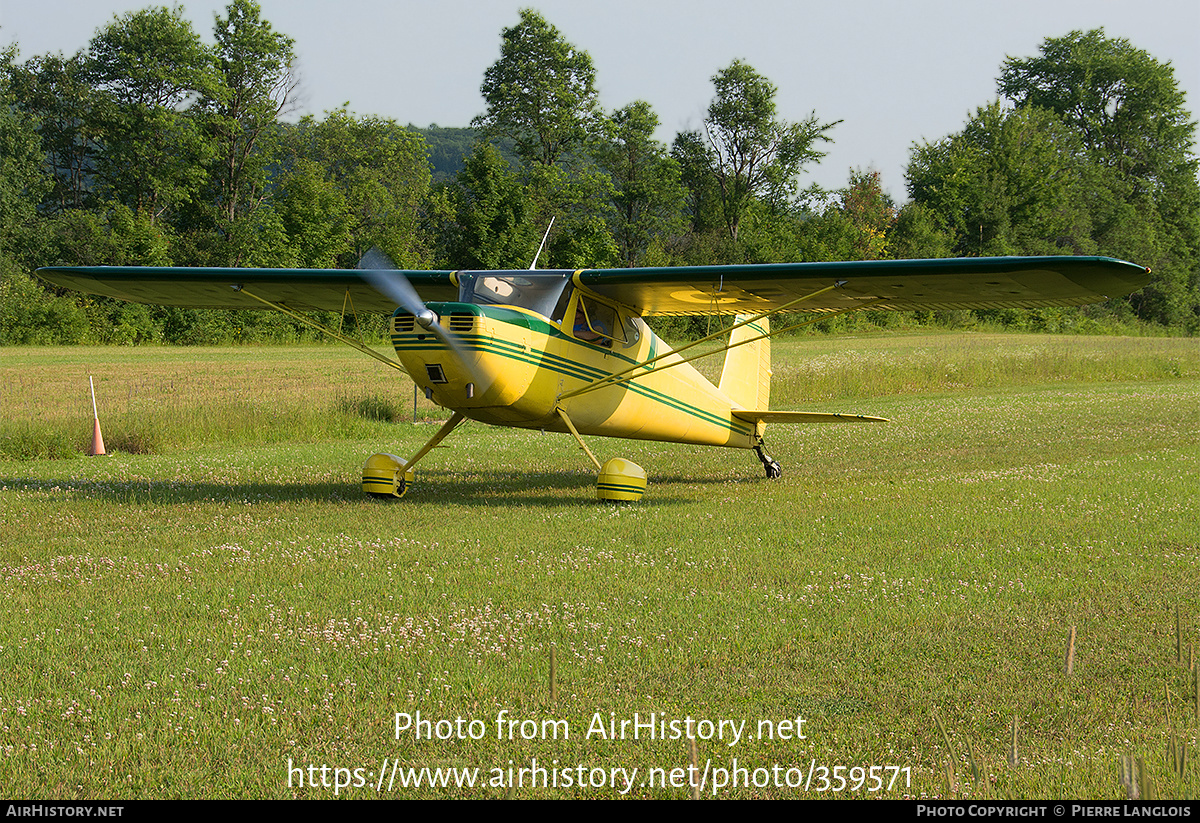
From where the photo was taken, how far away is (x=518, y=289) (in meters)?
10.7

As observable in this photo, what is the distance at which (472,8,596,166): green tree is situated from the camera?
60.9m

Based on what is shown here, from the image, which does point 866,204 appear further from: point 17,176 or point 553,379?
point 553,379

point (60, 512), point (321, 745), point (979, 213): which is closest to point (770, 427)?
point (60, 512)

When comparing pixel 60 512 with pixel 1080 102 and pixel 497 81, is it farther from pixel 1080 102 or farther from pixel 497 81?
pixel 1080 102

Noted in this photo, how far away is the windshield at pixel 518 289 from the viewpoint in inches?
413

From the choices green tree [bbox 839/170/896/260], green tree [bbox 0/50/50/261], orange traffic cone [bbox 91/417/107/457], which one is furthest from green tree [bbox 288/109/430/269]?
orange traffic cone [bbox 91/417/107/457]

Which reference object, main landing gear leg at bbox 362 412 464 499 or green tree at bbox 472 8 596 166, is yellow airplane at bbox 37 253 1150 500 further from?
green tree at bbox 472 8 596 166

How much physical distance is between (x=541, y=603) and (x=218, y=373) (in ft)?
87.8

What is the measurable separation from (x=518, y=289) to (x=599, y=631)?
233 inches

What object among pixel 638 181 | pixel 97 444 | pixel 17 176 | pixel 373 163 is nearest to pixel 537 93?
pixel 638 181

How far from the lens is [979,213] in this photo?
68.1 meters

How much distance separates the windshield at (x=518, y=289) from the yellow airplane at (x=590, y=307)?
15 mm

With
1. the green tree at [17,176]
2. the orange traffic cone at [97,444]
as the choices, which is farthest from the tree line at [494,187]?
the orange traffic cone at [97,444]

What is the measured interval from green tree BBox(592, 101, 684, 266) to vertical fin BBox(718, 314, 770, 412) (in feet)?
159
